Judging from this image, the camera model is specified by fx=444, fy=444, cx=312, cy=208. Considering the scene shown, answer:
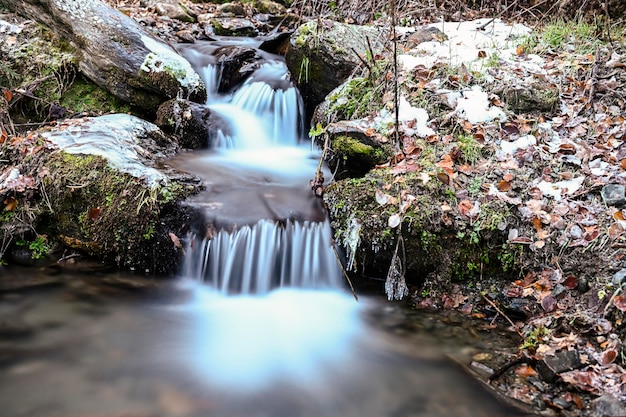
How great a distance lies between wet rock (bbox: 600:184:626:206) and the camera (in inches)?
140

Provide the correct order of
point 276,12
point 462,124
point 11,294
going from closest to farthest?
point 11,294 → point 462,124 → point 276,12

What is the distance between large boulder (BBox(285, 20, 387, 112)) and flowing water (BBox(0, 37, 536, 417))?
5.89ft

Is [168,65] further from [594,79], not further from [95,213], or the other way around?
[594,79]

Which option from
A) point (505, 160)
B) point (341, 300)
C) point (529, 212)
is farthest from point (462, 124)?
point (341, 300)

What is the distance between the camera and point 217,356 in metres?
Result: 3.16

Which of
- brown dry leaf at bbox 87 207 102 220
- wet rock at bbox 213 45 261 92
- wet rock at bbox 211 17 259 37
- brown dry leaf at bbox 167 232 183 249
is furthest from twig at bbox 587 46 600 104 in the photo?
wet rock at bbox 211 17 259 37

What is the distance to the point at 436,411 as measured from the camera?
2658 mm

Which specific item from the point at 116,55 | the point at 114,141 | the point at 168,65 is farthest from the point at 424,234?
the point at 116,55

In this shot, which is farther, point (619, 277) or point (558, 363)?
point (619, 277)

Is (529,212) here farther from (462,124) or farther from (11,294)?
(11,294)

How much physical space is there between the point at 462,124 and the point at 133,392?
368 cm

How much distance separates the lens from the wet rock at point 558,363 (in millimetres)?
2736

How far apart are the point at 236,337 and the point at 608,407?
2.42m

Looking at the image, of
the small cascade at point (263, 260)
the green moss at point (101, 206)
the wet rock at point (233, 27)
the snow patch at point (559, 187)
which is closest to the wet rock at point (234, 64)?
the wet rock at point (233, 27)
